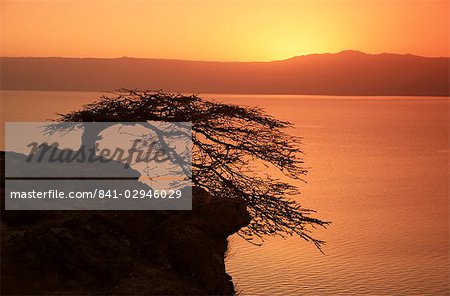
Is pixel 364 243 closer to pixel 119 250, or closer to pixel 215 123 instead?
pixel 215 123

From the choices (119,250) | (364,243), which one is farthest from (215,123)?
(364,243)

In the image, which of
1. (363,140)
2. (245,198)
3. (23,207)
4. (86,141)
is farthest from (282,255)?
(363,140)

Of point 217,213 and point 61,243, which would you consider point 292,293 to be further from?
point 61,243

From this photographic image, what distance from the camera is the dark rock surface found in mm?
10836

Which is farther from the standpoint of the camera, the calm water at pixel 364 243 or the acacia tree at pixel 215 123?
the calm water at pixel 364 243

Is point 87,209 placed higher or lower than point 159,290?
higher

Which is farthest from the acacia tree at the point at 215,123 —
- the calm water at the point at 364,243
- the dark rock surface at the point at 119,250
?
the calm water at the point at 364,243

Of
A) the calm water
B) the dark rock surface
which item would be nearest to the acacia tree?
the dark rock surface

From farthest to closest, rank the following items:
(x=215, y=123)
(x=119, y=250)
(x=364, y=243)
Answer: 1. (x=364, y=243)
2. (x=215, y=123)
3. (x=119, y=250)

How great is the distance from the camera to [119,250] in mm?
11648

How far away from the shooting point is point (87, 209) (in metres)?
12.4

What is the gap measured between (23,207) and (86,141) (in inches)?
120

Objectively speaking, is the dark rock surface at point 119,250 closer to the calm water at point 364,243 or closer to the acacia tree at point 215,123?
the acacia tree at point 215,123

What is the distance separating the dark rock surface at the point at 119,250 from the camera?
10836 millimetres
